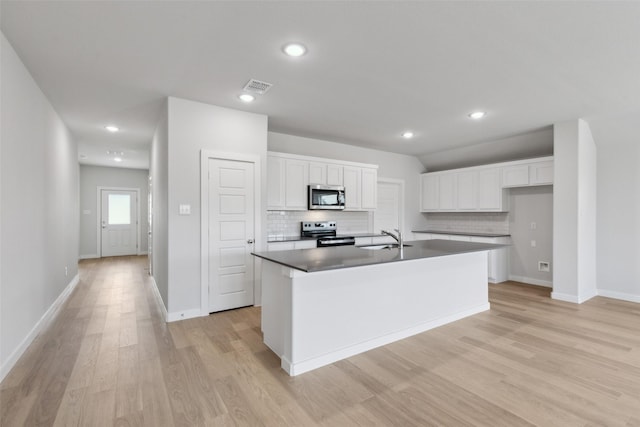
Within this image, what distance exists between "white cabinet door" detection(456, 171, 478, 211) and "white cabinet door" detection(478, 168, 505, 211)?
9 cm

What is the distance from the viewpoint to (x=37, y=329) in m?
3.22

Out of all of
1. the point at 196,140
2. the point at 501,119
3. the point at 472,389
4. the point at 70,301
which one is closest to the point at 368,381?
the point at 472,389

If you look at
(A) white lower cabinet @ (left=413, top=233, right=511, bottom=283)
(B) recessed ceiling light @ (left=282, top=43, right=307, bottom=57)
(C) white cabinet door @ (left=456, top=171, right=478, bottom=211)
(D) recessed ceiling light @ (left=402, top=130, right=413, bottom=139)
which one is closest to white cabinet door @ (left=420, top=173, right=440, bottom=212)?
(C) white cabinet door @ (left=456, top=171, right=478, bottom=211)

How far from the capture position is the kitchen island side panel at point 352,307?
2.48 metres

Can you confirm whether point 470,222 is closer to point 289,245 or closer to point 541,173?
point 541,173

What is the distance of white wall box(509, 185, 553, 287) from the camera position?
537 cm

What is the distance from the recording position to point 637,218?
14.9 feet

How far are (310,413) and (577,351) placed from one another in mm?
2615

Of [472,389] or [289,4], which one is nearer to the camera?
[289,4]

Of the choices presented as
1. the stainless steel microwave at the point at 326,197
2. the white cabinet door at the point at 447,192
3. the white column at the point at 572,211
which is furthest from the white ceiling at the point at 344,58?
the white cabinet door at the point at 447,192

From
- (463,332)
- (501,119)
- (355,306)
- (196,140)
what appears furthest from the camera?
(501,119)

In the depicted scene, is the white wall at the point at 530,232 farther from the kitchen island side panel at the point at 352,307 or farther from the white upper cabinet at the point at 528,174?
the kitchen island side panel at the point at 352,307

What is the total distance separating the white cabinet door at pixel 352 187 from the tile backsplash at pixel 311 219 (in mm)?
366

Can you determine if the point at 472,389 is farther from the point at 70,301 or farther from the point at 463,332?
the point at 70,301
